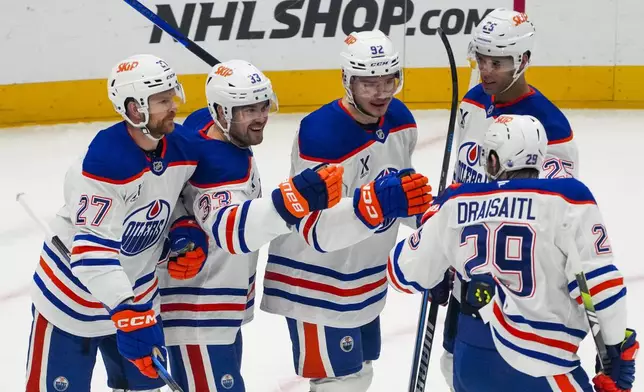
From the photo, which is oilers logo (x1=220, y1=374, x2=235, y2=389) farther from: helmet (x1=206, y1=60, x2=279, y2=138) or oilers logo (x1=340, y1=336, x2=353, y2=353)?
helmet (x1=206, y1=60, x2=279, y2=138)

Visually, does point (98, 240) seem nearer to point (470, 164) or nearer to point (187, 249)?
point (187, 249)

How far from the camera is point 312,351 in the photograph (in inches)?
122

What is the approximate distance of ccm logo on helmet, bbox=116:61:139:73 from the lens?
2.76 m

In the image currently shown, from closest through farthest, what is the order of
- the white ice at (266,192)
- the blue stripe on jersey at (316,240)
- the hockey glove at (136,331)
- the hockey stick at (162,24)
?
the hockey glove at (136,331) → the blue stripe on jersey at (316,240) → the hockey stick at (162,24) → the white ice at (266,192)

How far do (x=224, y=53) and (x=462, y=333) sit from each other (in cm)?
406

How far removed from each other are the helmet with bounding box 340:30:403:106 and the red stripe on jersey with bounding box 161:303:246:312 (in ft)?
2.17

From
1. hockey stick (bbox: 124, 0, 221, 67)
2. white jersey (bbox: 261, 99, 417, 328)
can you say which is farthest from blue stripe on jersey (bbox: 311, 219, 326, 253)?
hockey stick (bbox: 124, 0, 221, 67)

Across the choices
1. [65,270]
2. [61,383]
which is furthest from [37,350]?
[65,270]

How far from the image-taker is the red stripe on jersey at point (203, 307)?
Result: 2.93 metres

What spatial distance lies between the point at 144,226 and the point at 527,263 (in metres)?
1.02

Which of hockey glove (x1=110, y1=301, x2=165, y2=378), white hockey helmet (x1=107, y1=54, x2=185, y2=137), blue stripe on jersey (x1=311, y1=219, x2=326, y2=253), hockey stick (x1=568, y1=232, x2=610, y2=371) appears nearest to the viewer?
hockey stick (x1=568, y1=232, x2=610, y2=371)

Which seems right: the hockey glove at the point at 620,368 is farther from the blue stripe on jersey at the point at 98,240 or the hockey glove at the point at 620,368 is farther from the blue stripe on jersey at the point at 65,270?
the blue stripe on jersey at the point at 65,270

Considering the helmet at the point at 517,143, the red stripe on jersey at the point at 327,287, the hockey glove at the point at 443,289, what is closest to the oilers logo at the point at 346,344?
the red stripe on jersey at the point at 327,287

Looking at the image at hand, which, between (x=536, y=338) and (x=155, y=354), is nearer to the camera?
(x=536, y=338)
